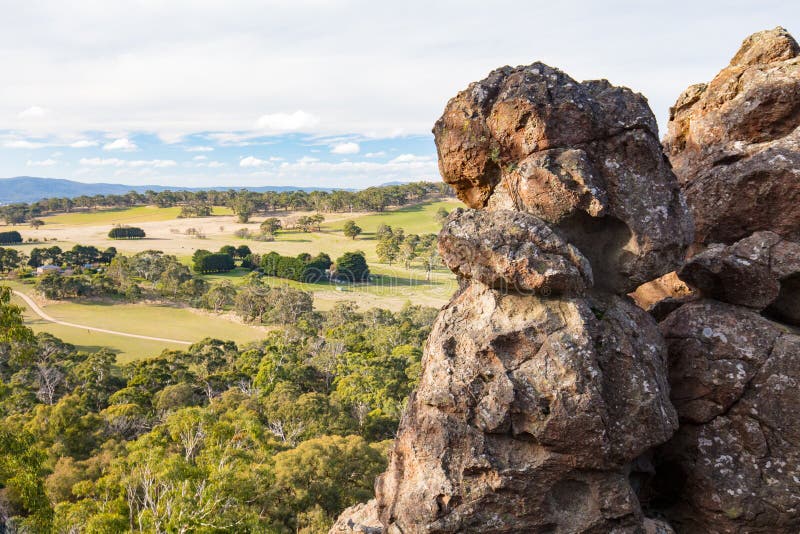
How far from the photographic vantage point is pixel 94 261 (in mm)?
119875

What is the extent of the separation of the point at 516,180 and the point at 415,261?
111328 mm

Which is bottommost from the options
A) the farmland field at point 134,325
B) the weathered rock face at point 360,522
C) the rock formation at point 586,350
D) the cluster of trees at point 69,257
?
the farmland field at point 134,325

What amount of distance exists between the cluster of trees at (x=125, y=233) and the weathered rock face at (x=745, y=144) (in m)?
160

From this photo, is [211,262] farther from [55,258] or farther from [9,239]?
[9,239]

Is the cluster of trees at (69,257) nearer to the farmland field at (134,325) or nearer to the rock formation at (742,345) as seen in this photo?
the farmland field at (134,325)

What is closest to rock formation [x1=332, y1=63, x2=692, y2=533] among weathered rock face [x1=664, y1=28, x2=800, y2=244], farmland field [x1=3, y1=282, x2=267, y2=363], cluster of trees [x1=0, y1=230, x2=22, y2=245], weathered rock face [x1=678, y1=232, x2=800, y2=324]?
weathered rock face [x1=678, y1=232, x2=800, y2=324]

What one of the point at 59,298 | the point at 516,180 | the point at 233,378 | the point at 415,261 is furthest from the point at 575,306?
the point at 415,261

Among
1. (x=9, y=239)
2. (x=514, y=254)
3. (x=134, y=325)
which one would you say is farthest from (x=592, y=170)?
(x=9, y=239)

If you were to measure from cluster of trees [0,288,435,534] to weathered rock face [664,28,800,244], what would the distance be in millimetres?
18100

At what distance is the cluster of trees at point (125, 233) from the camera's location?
148000 mm

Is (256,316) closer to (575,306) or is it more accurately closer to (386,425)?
(386,425)

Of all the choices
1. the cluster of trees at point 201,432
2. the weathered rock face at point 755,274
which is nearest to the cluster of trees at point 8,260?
the cluster of trees at point 201,432

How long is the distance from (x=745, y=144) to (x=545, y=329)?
381 inches

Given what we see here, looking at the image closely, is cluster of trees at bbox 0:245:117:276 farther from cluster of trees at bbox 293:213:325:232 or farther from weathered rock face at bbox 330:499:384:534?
weathered rock face at bbox 330:499:384:534
